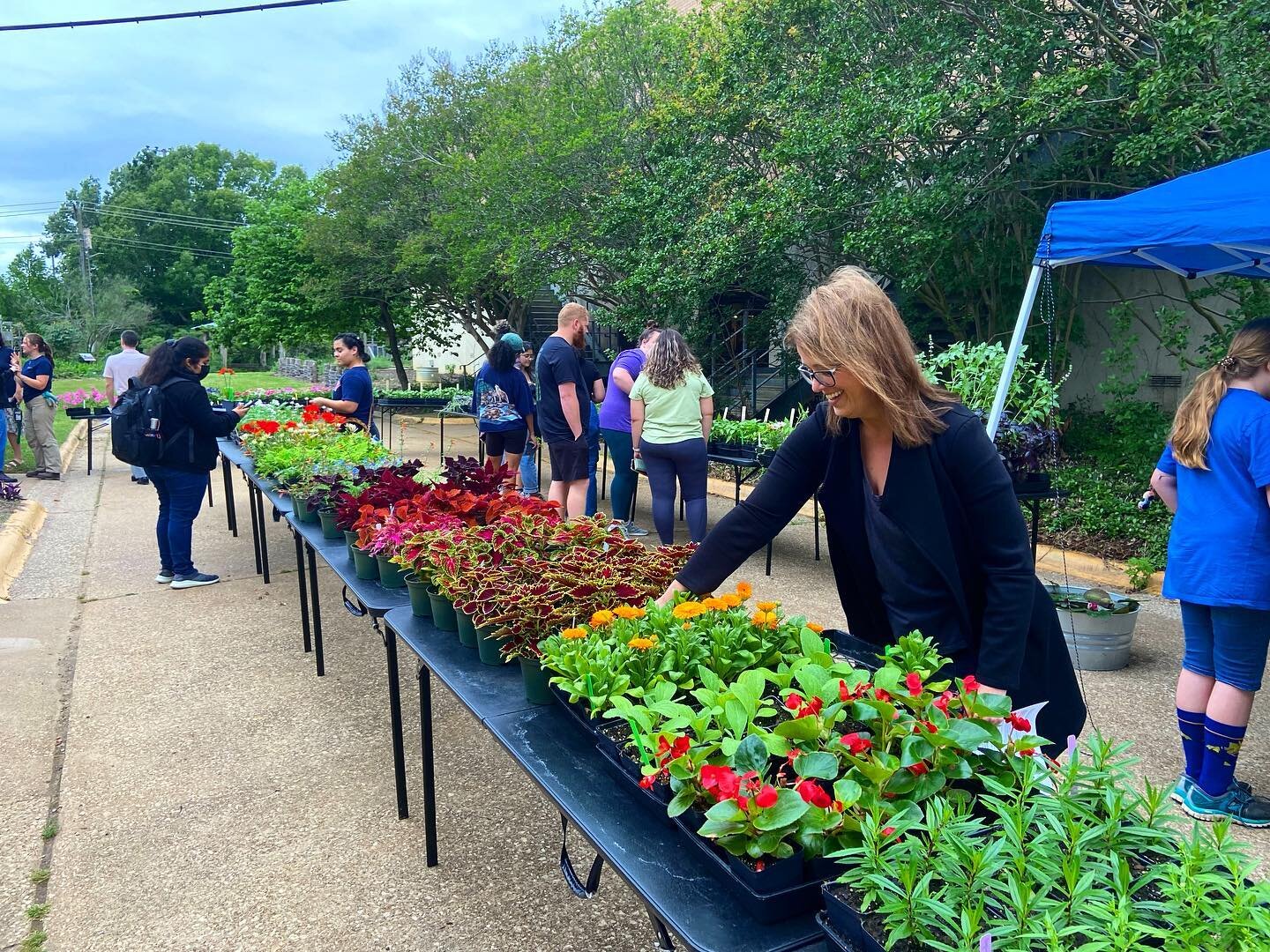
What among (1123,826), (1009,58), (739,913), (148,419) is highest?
(1009,58)

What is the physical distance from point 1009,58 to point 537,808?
7.77m

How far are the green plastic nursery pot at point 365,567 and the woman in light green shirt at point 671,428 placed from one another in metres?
2.70

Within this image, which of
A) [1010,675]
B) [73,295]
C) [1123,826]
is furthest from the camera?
[73,295]

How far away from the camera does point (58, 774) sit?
352 centimetres

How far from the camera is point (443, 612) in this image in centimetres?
256

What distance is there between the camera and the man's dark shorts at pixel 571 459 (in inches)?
248

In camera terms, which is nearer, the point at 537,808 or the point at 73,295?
the point at 537,808

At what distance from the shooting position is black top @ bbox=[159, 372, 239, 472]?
5.62 m

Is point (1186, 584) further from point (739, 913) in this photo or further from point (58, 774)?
point (58, 774)

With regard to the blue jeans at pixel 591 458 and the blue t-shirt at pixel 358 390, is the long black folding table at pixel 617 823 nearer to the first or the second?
the blue jeans at pixel 591 458

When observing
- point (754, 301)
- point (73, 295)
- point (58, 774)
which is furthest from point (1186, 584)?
point (73, 295)

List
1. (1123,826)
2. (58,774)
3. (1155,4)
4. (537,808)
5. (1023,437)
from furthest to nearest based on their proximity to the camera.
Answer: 1. (1155,4)
2. (1023,437)
3. (58,774)
4. (537,808)
5. (1123,826)

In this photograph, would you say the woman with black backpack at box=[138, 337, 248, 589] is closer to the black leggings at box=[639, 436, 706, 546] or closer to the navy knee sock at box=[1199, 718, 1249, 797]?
the black leggings at box=[639, 436, 706, 546]

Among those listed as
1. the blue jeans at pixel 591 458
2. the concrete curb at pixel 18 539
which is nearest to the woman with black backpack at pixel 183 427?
the concrete curb at pixel 18 539
